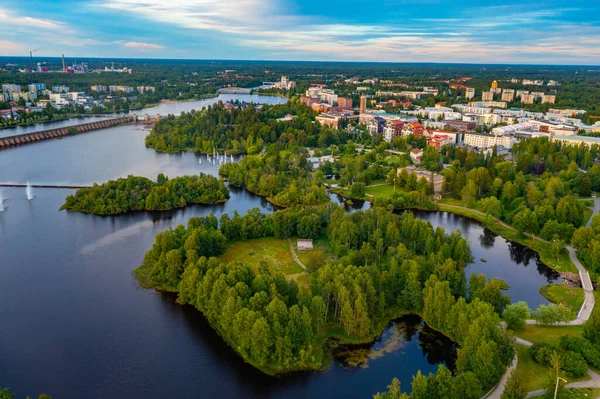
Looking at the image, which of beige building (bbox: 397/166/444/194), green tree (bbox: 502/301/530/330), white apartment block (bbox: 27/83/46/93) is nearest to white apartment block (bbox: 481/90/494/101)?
beige building (bbox: 397/166/444/194)

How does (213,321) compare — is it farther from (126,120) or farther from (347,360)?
(126,120)

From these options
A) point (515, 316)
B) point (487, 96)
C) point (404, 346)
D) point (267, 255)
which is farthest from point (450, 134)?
point (404, 346)

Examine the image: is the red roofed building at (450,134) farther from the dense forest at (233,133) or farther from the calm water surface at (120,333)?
the calm water surface at (120,333)

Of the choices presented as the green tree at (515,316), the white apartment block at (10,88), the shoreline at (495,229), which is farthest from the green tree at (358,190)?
the white apartment block at (10,88)

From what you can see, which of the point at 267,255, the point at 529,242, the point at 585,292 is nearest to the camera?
the point at 585,292

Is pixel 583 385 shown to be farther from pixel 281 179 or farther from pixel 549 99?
pixel 549 99

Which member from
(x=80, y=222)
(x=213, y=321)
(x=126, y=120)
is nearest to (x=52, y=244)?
(x=80, y=222)
